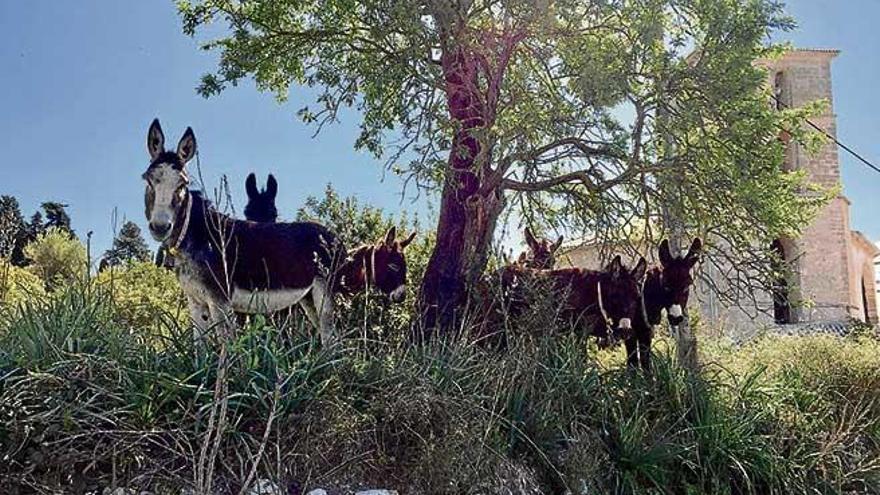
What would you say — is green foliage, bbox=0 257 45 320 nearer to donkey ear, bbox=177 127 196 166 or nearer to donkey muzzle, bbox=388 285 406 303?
donkey ear, bbox=177 127 196 166

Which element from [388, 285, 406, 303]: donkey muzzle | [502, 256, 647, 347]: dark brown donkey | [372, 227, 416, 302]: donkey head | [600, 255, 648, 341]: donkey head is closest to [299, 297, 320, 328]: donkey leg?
[372, 227, 416, 302]: donkey head

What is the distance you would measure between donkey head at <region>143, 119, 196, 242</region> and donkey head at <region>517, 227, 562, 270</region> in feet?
11.8

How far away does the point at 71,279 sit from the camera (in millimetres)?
5305

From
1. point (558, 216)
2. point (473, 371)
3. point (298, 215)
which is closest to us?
point (473, 371)

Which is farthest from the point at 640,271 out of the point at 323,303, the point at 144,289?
the point at 144,289

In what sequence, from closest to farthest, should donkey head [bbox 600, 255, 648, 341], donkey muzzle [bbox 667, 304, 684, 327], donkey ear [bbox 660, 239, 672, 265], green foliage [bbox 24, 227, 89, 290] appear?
1. donkey muzzle [bbox 667, 304, 684, 327]
2. donkey head [bbox 600, 255, 648, 341]
3. donkey ear [bbox 660, 239, 672, 265]
4. green foliage [bbox 24, 227, 89, 290]

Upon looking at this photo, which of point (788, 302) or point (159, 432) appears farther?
point (788, 302)

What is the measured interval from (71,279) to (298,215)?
4.73 meters

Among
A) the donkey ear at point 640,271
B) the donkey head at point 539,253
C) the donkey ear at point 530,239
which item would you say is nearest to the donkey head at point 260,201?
the donkey head at point 539,253

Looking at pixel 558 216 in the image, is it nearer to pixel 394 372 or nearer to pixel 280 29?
pixel 280 29

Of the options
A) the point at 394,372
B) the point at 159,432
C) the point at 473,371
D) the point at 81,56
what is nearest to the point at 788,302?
the point at 473,371

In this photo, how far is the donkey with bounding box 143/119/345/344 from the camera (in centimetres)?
548

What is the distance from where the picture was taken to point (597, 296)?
742 centimetres

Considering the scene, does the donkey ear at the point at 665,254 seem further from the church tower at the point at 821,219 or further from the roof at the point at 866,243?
the roof at the point at 866,243
